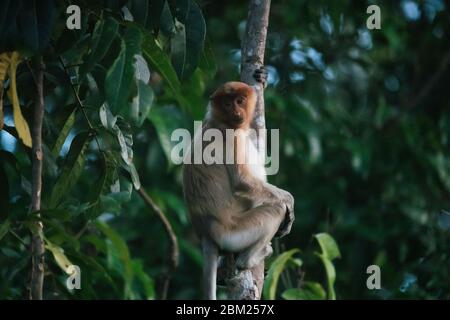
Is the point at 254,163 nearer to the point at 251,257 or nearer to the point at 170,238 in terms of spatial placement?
the point at 251,257

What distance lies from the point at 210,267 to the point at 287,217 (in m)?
0.77

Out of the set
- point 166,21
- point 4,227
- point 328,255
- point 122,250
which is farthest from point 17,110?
point 328,255

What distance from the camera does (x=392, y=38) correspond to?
9695mm

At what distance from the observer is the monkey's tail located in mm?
4840

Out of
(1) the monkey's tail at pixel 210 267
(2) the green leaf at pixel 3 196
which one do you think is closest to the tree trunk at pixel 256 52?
(1) the monkey's tail at pixel 210 267

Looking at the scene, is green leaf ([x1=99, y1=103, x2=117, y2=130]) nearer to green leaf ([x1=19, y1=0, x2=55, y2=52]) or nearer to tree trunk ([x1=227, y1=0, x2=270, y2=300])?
green leaf ([x1=19, y1=0, x2=55, y2=52])

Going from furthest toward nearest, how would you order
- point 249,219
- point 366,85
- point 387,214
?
1. point 366,85
2. point 387,214
3. point 249,219

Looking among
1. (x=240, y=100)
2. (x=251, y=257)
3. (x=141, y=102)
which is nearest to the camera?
(x=141, y=102)

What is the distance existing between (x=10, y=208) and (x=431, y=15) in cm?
686

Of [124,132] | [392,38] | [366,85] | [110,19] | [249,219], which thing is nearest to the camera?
[110,19]

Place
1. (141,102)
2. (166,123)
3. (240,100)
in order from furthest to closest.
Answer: (166,123) → (240,100) → (141,102)

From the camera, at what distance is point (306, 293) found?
6.17 metres
